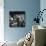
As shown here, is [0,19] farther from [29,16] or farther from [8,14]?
[29,16]

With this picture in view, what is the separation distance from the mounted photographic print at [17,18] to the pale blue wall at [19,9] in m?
0.13

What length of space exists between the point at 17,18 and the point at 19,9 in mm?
388

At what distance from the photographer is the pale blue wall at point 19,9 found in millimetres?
5809

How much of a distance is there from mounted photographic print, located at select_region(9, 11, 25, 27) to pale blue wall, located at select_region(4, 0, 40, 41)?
0.13 meters

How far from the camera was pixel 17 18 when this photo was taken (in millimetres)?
5902

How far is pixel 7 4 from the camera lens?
579 centimetres

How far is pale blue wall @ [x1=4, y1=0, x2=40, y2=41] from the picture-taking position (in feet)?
19.1

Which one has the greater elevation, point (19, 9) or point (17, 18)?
point (19, 9)

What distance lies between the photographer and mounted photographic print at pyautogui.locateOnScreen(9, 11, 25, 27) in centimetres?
587

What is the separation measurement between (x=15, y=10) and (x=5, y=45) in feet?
7.39

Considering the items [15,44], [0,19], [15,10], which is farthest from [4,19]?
[15,44]

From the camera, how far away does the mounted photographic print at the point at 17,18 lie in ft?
19.3

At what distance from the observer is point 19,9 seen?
19.2 feet

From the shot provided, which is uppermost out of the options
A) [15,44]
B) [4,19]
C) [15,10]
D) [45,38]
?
[15,10]
